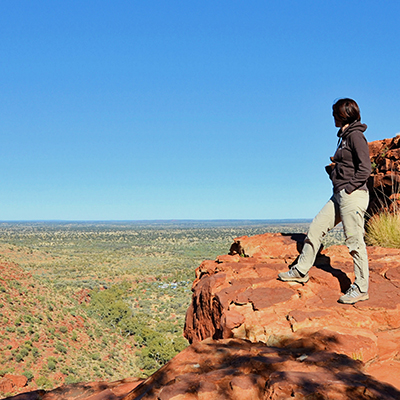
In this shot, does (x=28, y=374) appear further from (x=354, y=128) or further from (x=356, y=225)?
(x=354, y=128)

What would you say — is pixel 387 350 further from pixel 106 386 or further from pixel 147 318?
pixel 147 318

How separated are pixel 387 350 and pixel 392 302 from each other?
964mm

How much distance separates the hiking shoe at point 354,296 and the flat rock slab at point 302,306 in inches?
2.7

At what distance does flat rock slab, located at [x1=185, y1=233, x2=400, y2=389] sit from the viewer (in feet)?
11.7

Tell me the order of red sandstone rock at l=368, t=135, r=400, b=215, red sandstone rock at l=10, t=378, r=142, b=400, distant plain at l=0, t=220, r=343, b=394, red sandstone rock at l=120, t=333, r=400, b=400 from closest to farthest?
1. red sandstone rock at l=120, t=333, r=400, b=400
2. red sandstone rock at l=10, t=378, r=142, b=400
3. red sandstone rock at l=368, t=135, r=400, b=215
4. distant plain at l=0, t=220, r=343, b=394

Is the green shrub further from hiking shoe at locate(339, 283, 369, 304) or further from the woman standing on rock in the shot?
hiking shoe at locate(339, 283, 369, 304)

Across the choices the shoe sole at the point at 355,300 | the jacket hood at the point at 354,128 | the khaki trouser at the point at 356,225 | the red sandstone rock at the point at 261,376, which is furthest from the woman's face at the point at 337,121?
the red sandstone rock at the point at 261,376

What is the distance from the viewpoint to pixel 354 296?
4270mm

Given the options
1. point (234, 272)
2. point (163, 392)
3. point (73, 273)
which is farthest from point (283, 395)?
point (73, 273)

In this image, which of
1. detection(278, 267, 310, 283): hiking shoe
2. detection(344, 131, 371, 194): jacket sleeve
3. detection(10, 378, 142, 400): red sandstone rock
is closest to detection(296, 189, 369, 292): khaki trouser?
detection(344, 131, 371, 194): jacket sleeve

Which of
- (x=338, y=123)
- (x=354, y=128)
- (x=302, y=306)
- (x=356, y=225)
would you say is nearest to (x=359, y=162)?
(x=354, y=128)

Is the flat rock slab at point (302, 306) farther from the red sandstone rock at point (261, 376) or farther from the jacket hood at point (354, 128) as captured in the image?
the jacket hood at point (354, 128)

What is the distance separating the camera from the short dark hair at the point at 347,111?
174 inches

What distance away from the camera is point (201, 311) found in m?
5.24
